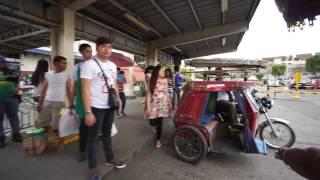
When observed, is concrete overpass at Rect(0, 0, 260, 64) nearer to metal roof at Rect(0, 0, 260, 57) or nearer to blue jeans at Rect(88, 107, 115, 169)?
metal roof at Rect(0, 0, 260, 57)

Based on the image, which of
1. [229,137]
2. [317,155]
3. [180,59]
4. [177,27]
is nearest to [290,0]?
[317,155]

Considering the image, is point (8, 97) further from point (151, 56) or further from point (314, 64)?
point (314, 64)

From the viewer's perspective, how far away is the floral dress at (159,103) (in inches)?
172

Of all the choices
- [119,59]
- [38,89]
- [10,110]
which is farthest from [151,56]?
[10,110]

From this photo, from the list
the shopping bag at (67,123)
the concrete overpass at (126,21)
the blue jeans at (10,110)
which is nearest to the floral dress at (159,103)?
the shopping bag at (67,123)

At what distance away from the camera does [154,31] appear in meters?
10.3

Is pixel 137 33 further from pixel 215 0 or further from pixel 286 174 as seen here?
pixel 286 174

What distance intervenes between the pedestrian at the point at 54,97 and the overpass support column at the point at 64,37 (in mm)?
1813

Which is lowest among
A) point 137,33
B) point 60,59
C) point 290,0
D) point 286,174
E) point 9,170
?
point 286,174

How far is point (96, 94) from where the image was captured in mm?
2723

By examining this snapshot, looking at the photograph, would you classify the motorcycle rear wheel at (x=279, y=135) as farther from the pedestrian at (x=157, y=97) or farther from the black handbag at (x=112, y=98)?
the black handbag at (x=112, y=98)

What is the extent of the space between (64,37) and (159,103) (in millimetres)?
3228

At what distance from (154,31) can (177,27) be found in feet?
3.66

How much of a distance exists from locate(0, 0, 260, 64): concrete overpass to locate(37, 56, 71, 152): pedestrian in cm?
206
